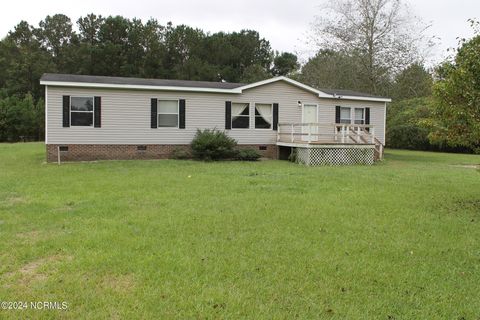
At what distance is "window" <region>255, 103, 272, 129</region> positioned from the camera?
18438 mm

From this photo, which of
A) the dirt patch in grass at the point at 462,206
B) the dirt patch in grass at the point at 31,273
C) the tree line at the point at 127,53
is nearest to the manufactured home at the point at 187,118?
the dirt patch in grass at the point at 462,206

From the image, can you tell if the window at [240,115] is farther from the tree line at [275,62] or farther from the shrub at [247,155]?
the tree line at [275,62]

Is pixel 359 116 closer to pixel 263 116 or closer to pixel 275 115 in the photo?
pixel 275 115

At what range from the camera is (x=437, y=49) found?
986 inches

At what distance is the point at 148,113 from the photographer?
55.3 feet

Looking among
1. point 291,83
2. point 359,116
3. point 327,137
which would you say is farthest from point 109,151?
point 359,116

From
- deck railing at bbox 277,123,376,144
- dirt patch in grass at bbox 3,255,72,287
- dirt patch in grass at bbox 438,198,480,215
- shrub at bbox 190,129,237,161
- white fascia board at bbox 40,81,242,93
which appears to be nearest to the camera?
dirt patch in grass at bbox 3,255,72,287

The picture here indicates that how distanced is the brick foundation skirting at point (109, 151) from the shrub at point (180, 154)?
0.12 m

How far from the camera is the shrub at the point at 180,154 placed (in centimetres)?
1691

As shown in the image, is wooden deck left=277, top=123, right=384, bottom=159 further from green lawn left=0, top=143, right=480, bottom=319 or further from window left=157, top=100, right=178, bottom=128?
Result: green lawn left=0, top=143, right=480, bottom=319

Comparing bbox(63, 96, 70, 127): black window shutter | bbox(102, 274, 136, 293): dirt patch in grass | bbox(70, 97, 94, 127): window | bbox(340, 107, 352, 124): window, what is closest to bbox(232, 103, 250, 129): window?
bbox(340, 107, 352, 124): window

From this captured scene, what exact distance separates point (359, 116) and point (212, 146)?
319 inches

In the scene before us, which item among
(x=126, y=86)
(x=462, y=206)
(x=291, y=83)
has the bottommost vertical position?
(x=462, y=206)

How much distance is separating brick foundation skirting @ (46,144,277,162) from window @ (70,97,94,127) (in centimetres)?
88
